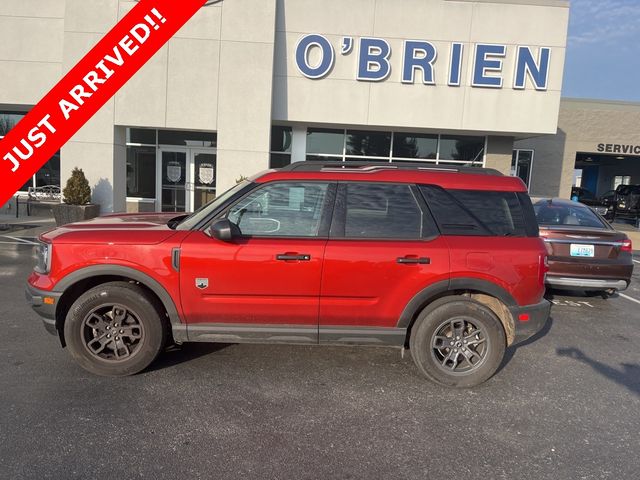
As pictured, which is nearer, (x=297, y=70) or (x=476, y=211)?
(x=476, y=211)

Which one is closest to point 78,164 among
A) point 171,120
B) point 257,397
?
point 171,120

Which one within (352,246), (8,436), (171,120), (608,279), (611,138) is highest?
(611,138)

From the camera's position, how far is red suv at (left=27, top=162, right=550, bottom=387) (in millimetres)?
3625

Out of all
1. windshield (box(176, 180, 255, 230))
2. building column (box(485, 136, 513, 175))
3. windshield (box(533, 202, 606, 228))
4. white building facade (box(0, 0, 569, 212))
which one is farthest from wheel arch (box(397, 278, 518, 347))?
building column (box(485, 136, 513, 175))

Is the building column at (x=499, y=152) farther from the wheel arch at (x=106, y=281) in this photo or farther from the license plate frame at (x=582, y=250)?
the wheel arch at (x=106, y=281)

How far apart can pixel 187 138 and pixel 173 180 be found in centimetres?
145

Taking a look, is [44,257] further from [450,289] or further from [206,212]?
[450,289]

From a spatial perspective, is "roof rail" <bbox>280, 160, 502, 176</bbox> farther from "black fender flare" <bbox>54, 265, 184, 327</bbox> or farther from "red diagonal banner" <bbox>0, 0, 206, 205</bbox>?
"red diagonal banner" <bbox>0, 0, 206, 205</bbox>

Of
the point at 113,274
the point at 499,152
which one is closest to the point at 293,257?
the point at 113,274

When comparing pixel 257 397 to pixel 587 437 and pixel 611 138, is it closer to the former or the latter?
pixel 587 437

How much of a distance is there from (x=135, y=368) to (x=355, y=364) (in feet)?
6.43

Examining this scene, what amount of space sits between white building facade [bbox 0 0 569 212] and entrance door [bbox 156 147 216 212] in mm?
1494

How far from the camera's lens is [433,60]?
12773mm

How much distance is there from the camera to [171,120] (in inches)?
500
